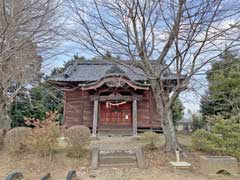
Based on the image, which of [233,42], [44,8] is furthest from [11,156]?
[233,42]

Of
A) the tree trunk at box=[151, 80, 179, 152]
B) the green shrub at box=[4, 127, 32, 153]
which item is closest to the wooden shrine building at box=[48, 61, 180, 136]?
the tree trunk at box=[151, 80, 179, 152]

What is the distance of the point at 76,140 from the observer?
7.62m

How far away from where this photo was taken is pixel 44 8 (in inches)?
222

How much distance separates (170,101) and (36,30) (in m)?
5.29

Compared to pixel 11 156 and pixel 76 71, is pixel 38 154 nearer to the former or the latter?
pixel 11 156

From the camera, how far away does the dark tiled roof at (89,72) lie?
14.5m

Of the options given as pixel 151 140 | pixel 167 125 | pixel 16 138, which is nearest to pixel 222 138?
pixel 167 125

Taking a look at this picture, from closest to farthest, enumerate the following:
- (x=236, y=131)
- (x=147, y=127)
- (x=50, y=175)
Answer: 1. (x=50, y=175)
2. (x=236, y=131)
3. (x=147, y=127)

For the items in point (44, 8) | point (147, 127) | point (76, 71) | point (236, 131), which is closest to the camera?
point (44, 8)

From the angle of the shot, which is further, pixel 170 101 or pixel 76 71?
pixel 76 71

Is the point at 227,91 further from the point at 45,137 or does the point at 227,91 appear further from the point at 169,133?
the point at 45,137

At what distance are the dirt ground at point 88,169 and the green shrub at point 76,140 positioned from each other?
241 millimetres

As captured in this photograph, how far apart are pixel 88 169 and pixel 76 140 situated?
4.09ft

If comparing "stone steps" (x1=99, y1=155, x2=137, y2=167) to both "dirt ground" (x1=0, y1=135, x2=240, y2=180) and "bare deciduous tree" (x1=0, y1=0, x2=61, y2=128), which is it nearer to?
"dirt ground" (x1=0, y1=135, x2=240, y2=180)
